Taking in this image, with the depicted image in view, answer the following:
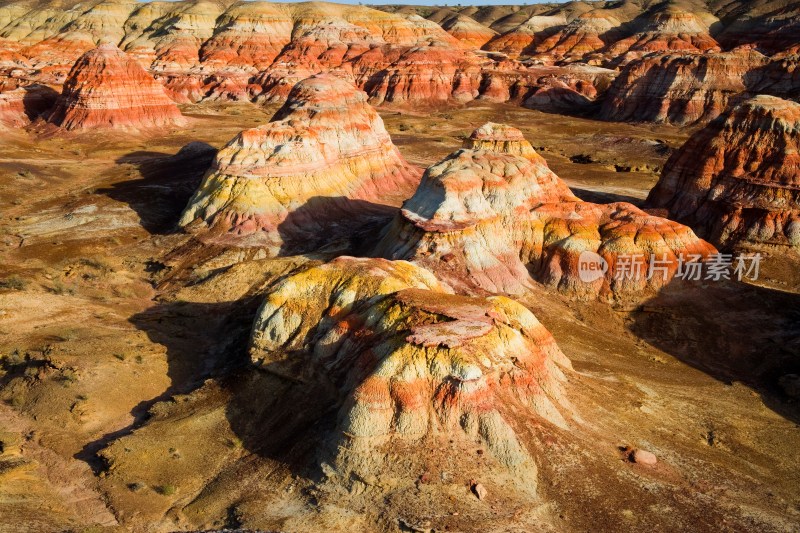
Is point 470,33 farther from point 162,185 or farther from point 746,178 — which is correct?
point 746,178

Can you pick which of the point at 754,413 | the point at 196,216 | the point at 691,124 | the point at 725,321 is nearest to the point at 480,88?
the point at 691,124

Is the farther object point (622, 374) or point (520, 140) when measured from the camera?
point (520, 140)

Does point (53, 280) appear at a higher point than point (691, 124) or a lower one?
lower

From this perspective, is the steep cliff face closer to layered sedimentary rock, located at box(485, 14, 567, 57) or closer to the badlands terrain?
layered sedimentary rock, located at box(485, 14, 567, 57)

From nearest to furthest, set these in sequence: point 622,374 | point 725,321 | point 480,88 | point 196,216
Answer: point 622,374
point 725,321
point 196,216
point 480,88

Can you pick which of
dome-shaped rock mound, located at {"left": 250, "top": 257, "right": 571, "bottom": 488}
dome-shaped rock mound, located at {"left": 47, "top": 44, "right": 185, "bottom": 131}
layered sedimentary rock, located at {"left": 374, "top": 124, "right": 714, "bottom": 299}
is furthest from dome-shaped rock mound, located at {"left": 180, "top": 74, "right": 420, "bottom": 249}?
dome-shaped rock mound, located at {"left": 47, "top": 44, "right": 185, "bottom": 131}

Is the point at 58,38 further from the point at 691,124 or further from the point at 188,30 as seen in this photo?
the point at 691,124

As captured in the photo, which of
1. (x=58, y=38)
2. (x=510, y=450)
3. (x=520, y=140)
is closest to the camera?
(x=510, y=450)
